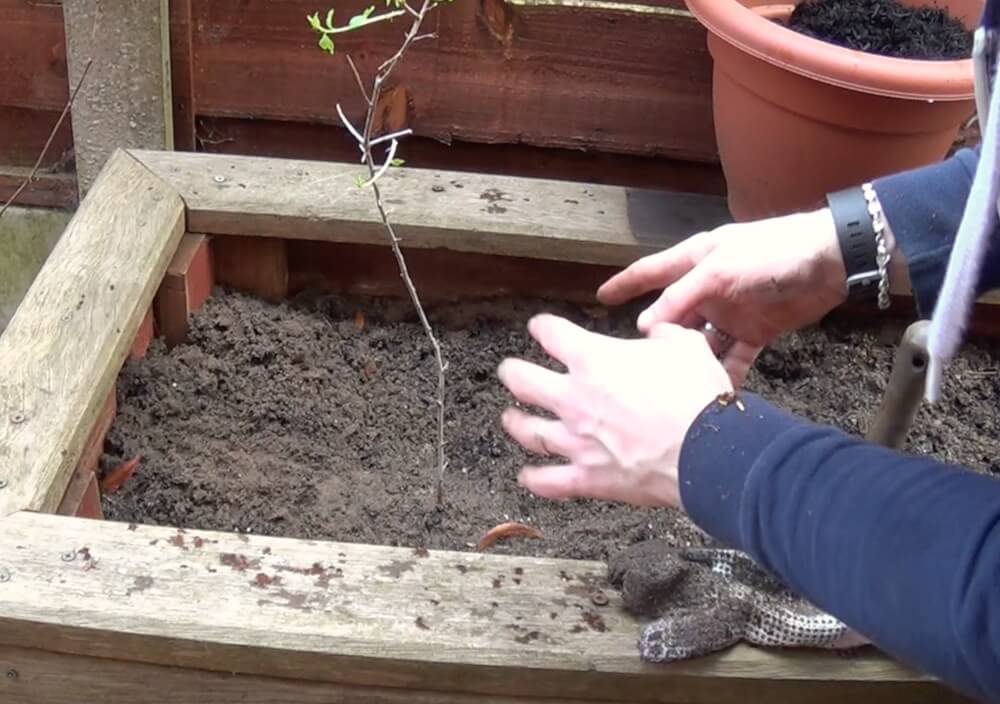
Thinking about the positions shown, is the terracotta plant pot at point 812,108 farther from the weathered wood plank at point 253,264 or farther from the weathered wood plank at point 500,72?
the weathered wood plank at point 253,264

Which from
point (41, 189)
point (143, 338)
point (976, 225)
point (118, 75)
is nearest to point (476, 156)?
point (118, 75)

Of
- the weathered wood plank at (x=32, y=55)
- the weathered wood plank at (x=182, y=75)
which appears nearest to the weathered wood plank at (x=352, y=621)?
the weathered wood plank at (x=182, y=75)

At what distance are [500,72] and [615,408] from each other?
3.79ft

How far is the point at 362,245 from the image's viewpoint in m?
1.82

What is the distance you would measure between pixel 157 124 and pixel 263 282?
338 millimetres

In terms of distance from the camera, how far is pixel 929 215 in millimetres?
1141

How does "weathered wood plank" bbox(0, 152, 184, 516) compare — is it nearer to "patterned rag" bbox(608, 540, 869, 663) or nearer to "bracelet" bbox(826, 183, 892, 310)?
"patterned rag" bbox(608, 540, 869, 663)

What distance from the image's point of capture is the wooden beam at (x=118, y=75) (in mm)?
1770

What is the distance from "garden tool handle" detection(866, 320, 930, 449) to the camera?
4.22ft

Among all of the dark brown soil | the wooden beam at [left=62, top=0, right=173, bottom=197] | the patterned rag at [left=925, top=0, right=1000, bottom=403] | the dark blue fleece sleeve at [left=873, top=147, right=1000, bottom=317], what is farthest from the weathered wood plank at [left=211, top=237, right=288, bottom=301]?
the patterned rag at [left=925, top=0, right=1000, bottom=403]

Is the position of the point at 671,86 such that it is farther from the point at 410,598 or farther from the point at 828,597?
the point at 828,597

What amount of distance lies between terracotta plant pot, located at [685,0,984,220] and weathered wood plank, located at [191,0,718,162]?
271mm

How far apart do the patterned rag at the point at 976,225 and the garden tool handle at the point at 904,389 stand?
336mm

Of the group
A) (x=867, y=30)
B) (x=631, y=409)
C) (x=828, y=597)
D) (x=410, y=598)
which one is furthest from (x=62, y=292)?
(x=867, y=30)
